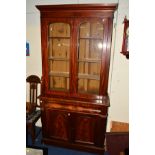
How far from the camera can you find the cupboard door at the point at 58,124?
2.53 metres

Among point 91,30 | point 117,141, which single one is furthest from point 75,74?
point 117,141

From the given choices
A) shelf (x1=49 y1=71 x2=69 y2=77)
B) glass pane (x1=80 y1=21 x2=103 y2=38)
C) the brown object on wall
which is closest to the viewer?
the brown object on wall

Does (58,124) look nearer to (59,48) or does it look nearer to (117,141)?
(117,141)

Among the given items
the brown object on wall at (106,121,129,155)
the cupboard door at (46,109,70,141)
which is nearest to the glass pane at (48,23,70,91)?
the cupboard door at (46,109,70,141)

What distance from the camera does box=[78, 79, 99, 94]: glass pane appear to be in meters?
2.57

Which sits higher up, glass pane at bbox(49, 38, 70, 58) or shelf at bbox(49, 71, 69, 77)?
glass pane at bbox(49, 38, 70, 58)

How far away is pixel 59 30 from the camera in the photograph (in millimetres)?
2545

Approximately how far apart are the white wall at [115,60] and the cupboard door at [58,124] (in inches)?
33.9

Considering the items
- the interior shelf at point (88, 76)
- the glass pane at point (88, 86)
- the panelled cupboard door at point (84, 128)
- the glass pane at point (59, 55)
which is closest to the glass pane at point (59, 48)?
the glass pane at point (59, 55)

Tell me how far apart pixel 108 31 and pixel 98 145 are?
1.78 metres

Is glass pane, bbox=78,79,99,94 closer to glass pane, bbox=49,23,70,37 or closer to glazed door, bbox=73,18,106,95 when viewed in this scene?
glazed door, bbox=73,18,106,95

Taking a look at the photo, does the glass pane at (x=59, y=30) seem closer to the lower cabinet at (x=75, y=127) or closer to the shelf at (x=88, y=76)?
the shelf at (x=88, y=76)

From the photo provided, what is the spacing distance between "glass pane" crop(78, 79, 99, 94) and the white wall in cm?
35
